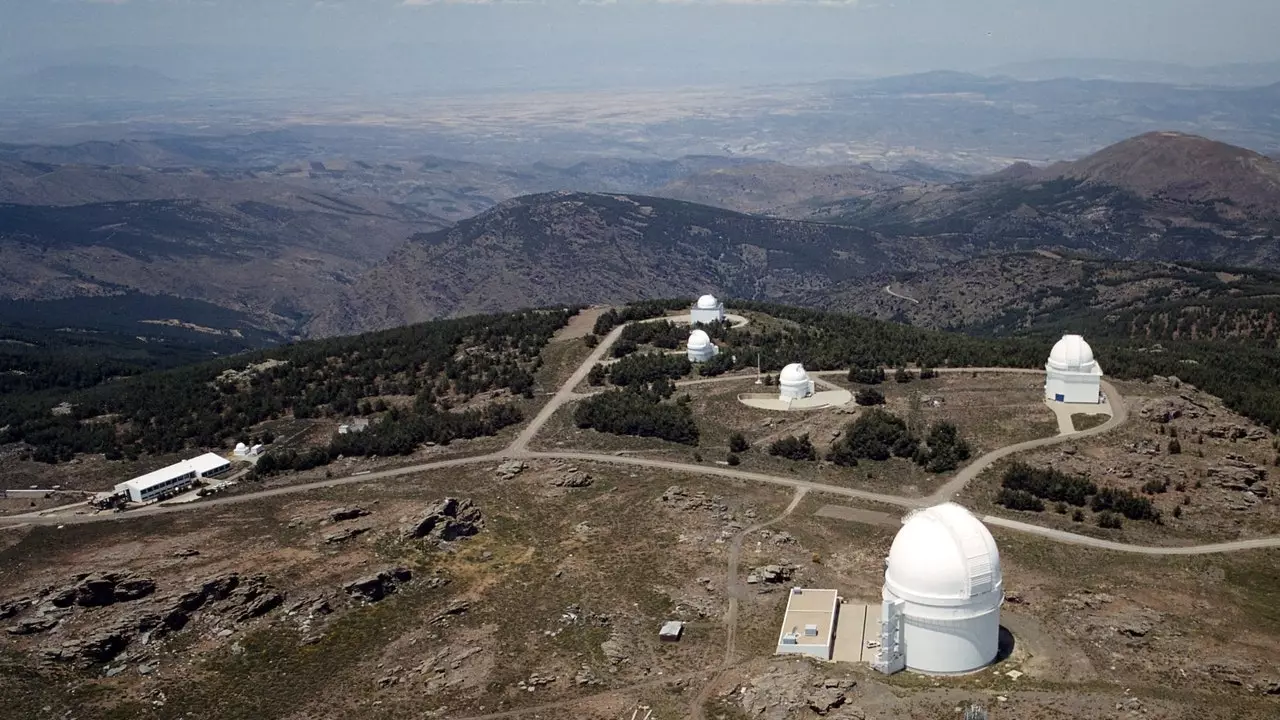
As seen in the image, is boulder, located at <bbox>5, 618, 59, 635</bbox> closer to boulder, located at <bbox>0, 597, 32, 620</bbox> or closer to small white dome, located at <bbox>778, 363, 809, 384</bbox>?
boulder, located at <bbox>0, 597, 32, 620</bbox>

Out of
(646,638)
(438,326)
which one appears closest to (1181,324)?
(438,326)

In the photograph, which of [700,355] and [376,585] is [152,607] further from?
[700,355]

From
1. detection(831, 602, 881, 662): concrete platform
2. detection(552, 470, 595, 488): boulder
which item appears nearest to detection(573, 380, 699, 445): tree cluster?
detection(552, 470, 595, 488): boulder

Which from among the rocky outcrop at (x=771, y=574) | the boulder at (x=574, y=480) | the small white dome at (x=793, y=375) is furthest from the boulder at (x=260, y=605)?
the small white dome at (x=793, y=375)

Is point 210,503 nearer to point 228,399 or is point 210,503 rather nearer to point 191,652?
point 191,652

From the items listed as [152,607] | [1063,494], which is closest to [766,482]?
[1063,494]

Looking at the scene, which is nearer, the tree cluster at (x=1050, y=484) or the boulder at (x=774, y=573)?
the boulder at (x=774, y=573)

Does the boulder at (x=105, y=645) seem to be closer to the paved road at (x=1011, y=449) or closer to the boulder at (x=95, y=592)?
the boulder at (x=95, y=592)
